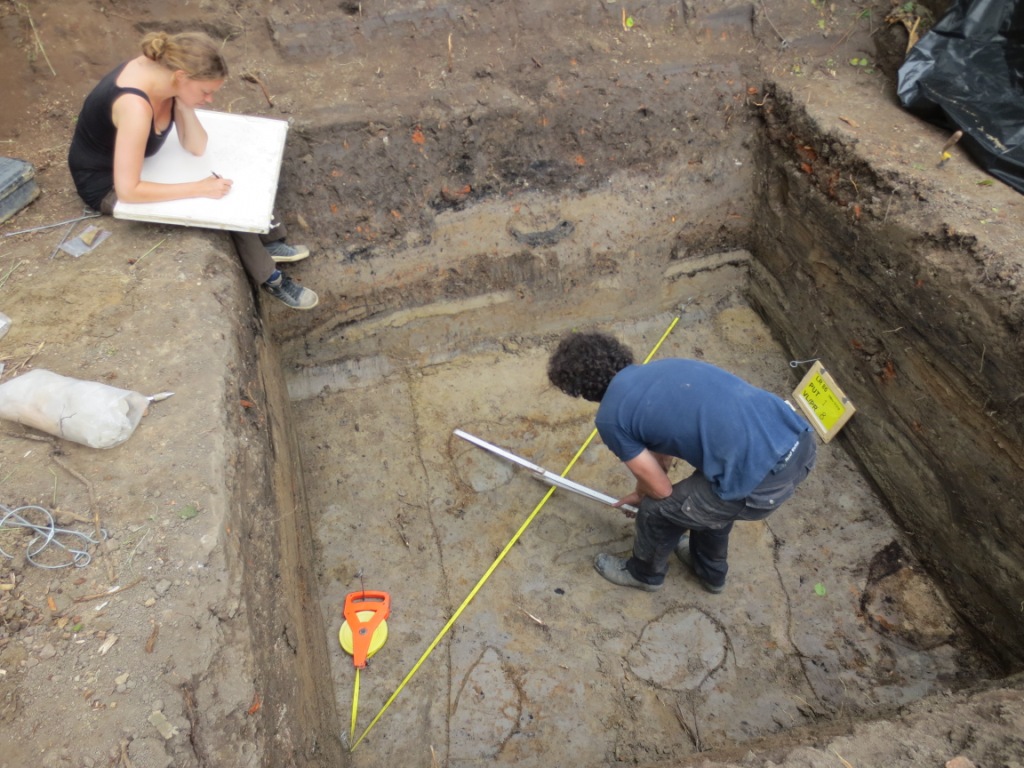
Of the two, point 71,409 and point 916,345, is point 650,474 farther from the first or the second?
point 71,409

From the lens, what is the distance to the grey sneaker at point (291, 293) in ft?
12.0

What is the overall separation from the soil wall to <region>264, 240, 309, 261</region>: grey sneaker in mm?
3100

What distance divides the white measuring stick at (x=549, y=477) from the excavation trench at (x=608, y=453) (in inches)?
3.4

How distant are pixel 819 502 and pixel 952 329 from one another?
114 cm

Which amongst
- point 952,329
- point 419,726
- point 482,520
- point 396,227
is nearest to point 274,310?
point 396,227

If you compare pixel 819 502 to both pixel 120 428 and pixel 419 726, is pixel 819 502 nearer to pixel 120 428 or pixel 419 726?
pixel 419 726

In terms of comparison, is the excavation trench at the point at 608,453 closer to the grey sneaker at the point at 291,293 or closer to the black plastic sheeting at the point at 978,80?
the grey sneaker at the point at 291,293

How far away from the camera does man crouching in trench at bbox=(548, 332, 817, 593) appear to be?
2271 millimetres

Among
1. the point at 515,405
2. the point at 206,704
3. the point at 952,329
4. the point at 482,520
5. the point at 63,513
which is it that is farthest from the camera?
the point at 515,405

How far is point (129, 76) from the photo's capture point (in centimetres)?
274

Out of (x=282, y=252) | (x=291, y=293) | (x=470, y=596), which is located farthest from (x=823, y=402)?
(x=282, y=252)

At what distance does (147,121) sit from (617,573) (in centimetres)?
302

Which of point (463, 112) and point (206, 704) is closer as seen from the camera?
point (206, 704)

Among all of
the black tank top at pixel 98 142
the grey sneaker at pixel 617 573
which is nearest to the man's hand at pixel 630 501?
the grey sneaker at pixel 617 573
